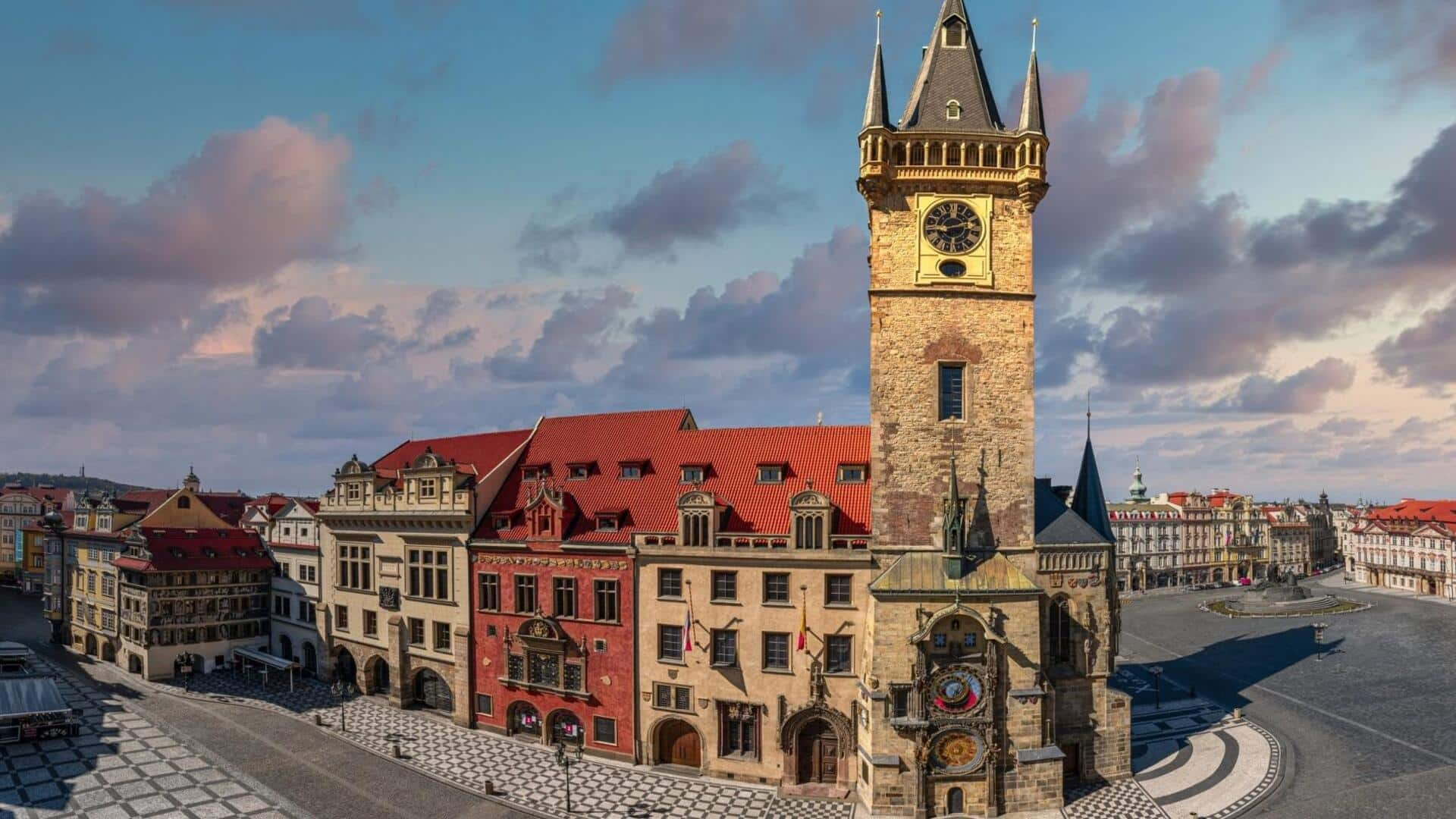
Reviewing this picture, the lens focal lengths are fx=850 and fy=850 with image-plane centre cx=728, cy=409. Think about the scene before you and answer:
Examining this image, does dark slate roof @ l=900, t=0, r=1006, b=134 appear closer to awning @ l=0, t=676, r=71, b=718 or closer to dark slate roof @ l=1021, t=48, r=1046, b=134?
dark slate roof @ l=1021, t=48, r=1046, b=134

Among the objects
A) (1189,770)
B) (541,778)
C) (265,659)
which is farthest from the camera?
(265,659)

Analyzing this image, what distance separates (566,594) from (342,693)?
17365mm

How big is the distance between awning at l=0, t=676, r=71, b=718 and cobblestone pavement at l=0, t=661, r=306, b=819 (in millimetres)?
1951

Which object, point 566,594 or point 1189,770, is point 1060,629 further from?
point 566,594

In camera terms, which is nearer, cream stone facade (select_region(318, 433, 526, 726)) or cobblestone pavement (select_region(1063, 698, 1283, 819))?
cobblestone pavement (select_region(1063, 698, 1283, 819))

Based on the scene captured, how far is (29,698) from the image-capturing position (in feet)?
176

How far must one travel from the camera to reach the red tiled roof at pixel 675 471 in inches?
1877

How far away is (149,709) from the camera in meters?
59.3

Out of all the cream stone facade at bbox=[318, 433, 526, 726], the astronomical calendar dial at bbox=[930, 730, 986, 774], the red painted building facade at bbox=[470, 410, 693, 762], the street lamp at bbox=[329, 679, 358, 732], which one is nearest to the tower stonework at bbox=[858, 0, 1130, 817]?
the astronomical calendar dial at bbox=[930, 730, 986, 774]

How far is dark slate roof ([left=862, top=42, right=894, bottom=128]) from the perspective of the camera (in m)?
42.5

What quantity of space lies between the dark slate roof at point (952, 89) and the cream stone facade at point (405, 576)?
1334 inches

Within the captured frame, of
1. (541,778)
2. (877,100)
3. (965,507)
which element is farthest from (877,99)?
(541,778)

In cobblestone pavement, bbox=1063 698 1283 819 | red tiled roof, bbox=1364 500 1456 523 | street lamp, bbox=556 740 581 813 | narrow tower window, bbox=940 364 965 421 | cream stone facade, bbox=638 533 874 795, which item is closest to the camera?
cobblestone pavement, bbox=1063 698 1283 819

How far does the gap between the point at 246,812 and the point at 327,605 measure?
25146 millimetres
